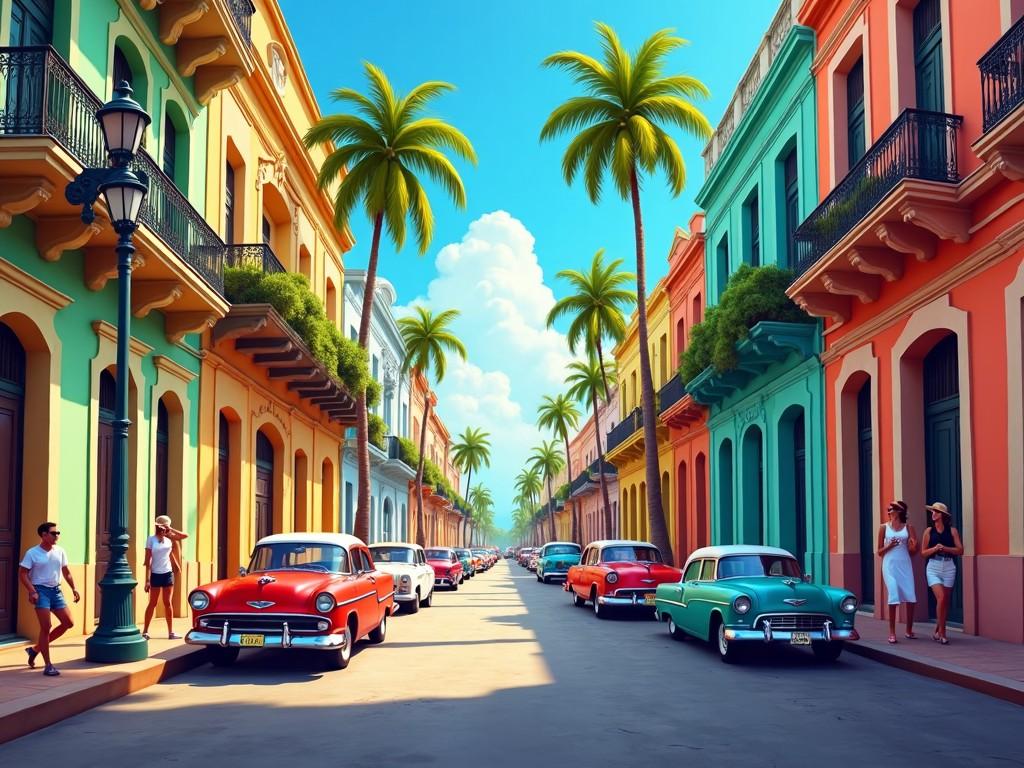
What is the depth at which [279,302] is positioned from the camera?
19359mm

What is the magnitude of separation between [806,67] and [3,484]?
16.5m

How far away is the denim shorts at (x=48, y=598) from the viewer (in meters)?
9.95

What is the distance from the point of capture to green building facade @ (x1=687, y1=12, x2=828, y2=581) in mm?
20234

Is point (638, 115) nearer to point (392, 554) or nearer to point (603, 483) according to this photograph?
point (392, 554)

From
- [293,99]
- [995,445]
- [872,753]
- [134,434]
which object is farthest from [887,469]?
[293,99]

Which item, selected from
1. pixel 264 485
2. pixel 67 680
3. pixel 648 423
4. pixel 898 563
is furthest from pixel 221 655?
pixel 648 423

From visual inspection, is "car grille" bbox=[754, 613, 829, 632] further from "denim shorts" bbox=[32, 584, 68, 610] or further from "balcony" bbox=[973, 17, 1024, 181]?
"denim shorts" bbox=[32, 584, 68, 610]

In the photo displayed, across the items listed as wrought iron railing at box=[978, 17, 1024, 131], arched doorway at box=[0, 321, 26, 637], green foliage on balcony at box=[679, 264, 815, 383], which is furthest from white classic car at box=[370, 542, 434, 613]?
wrought iron railing at box=[978, 17, 1024, 131]

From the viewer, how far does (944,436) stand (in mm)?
15336

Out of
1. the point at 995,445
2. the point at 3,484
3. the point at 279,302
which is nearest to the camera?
the point at 3,484

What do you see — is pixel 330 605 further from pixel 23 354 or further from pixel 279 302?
pixel 279 302

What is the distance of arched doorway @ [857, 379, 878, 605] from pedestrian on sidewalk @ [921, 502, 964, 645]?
17.1 ft

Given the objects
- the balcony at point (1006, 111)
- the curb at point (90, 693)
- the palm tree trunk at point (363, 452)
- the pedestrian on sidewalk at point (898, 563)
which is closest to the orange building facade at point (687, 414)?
the palm tree trunk at point (363, 452)

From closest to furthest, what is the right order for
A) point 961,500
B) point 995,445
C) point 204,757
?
point 204,757, point 995,445, point 961,500
